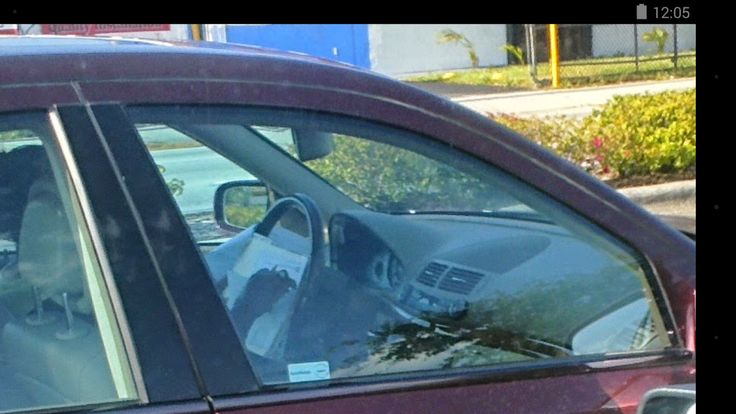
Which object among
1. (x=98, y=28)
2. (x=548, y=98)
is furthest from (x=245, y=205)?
(x=548, y=98)

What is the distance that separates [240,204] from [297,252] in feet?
0.80

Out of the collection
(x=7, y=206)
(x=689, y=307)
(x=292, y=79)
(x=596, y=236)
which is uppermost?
(x=292, y=79)

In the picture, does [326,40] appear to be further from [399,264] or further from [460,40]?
[399,264]

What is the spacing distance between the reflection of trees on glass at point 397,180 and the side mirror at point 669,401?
1.54 ft

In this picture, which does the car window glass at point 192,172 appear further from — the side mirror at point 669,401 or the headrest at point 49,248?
the side mirror at point 669,401

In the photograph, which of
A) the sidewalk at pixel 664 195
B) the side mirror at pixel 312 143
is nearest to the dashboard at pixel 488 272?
the side mirror at pixel 312 143

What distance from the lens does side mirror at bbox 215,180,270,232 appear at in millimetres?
2182

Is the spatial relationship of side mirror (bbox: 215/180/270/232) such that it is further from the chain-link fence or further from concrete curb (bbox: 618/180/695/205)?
the chain-link fence

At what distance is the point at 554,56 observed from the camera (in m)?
18.1

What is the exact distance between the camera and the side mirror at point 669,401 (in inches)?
68.7

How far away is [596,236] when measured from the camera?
6.65ft
